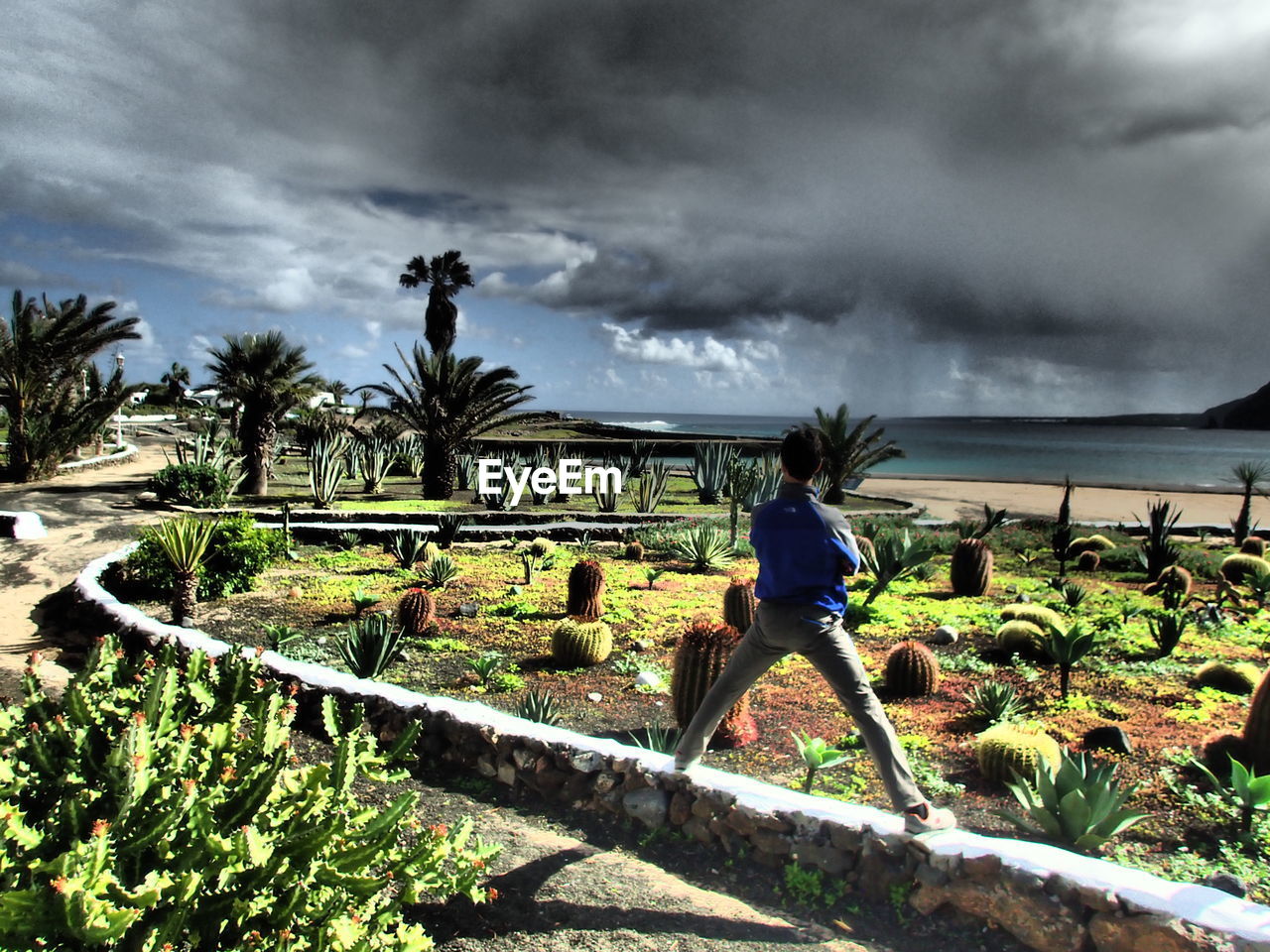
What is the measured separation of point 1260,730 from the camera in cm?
438

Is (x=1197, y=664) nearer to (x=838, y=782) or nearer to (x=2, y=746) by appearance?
(x=838, y=782)

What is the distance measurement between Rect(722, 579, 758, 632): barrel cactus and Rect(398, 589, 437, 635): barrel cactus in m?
2.82

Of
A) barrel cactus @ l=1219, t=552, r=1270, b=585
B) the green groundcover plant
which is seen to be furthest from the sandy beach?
the green groundcover plant

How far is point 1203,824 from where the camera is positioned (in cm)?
397

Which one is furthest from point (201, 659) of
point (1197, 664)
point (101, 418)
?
point (101, 418)

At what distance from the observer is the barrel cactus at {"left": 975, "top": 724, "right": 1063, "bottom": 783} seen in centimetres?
433

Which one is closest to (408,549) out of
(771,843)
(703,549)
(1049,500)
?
(703,549)

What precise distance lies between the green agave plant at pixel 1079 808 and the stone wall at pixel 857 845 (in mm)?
398

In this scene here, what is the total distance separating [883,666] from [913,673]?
0.76m

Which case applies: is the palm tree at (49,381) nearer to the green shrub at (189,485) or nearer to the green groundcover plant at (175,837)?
the green shrub at (189,485)

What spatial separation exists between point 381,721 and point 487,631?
255 centimetres

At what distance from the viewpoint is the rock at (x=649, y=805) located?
4.05 metres

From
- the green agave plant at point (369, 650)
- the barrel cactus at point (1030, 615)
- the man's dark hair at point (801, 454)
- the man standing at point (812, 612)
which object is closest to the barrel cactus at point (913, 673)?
the barrel cactus at point (1030, 615)

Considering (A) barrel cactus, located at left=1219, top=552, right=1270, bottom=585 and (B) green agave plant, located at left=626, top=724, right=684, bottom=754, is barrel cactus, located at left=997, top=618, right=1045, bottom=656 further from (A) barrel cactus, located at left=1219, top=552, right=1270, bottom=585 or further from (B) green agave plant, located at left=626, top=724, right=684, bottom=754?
(A) barrel cactus, located at left=1219, top=552, right=1270, bottom=585
